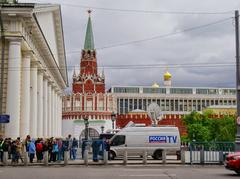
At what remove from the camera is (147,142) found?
113 ft

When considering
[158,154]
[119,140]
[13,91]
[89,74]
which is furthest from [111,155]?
[89,74]

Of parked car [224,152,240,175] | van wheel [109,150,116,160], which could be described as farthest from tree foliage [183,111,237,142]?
parked car [224,152,240,175]

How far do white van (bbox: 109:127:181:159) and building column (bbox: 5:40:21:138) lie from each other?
7.10 metres

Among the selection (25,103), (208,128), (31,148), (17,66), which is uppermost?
(17,66)

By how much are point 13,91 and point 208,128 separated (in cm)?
8397

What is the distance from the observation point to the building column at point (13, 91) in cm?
3262

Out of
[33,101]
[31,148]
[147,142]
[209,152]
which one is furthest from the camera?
[33,101]

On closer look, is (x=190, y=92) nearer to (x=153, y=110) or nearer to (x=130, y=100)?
(x=130, y=100)

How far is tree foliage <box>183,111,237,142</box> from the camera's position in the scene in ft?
323

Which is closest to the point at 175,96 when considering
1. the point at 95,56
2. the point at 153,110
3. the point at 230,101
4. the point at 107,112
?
the point at 230,101

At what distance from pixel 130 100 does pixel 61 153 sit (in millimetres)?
141168

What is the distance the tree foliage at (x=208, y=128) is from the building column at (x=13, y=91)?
2715 inches

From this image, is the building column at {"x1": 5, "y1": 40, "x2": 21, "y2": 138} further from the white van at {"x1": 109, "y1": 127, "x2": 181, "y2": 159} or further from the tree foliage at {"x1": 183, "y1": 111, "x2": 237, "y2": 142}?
the tree foliage at {"x1": 183, "y1": 111, "x2": 237, "y2": 142}

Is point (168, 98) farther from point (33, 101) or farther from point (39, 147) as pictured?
point (39, 147)
